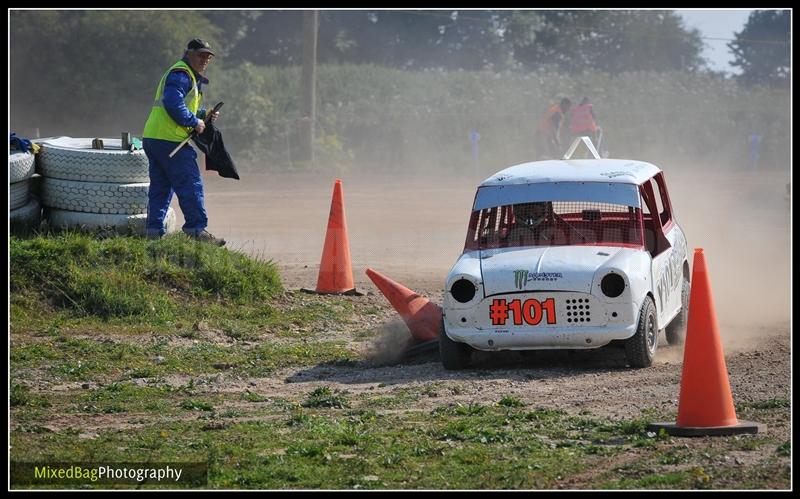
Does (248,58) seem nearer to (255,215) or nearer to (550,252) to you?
(255,215)

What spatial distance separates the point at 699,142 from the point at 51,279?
37.9 meters

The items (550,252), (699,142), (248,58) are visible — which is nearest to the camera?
(550,252)

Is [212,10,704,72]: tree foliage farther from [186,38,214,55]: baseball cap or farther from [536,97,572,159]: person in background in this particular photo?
[186,38,214,55]: baseball cap

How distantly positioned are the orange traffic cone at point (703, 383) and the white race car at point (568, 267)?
5.97ft

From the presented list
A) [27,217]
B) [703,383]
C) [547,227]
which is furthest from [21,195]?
[703,383]

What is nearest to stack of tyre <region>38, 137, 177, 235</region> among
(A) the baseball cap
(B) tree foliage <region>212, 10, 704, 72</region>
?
(A) the baseball cap

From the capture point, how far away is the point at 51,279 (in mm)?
11617

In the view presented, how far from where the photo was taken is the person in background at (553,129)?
94.0ft

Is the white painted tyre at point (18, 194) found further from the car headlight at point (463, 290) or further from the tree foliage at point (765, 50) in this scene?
the tree foliage at point (765, 50)

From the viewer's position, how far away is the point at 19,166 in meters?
12.4

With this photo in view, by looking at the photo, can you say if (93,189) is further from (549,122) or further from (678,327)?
(549,122)

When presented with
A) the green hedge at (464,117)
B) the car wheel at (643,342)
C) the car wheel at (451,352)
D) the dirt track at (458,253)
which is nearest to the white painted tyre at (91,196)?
the dirt track at (458,253)

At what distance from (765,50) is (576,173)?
59.6 meters
